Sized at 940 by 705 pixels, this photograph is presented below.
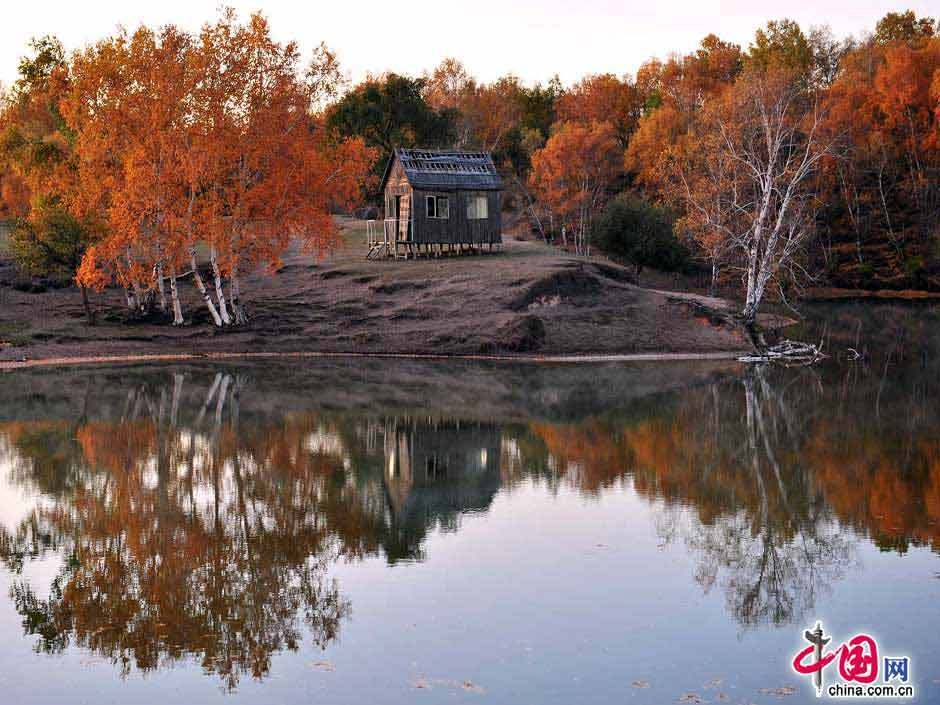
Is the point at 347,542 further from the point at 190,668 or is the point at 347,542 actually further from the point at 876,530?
the point at 876,530

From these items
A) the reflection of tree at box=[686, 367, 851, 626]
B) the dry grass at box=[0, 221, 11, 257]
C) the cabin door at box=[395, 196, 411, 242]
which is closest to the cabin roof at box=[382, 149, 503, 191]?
the cabin door at box=[395, 196, 411, 242]

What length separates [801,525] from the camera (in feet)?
63.7

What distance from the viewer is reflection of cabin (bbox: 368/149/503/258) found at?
69.4m

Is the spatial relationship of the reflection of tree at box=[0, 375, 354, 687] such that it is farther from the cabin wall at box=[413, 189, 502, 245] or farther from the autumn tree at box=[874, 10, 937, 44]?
the autumn tree at box=[874, 10, 937, 44]

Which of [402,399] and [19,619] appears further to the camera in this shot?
[402,399]

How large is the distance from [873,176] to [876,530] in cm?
8015

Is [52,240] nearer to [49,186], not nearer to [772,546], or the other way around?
[49,186]

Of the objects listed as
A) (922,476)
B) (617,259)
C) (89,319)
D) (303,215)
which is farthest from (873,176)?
(922,476)

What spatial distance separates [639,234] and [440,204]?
12.8 meters

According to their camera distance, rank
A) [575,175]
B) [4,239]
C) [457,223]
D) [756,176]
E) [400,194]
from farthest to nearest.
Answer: [575,175], [4,239], [400,194], [457,223], [756,176]

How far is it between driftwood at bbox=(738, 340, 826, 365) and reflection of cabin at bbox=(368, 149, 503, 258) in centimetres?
2494

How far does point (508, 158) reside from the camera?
10356 centimetres

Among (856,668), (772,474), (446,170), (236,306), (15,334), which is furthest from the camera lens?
(446,170)

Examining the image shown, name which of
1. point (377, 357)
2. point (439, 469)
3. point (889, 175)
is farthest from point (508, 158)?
point (439, 469)
